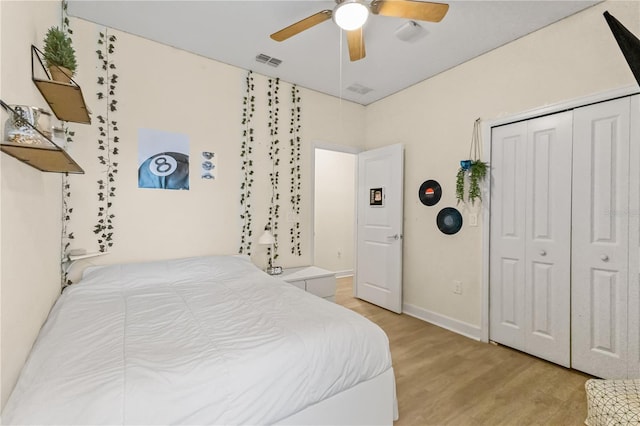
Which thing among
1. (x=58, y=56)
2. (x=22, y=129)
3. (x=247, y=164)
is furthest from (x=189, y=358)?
(x=247, y=164)

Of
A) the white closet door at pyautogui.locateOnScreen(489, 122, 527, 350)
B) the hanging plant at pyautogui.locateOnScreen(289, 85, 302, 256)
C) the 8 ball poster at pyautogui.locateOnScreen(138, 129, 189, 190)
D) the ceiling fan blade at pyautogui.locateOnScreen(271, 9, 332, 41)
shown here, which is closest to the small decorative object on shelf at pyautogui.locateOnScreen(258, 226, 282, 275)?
the hanging plant at pyautogui.locateOnScreen(289, 85, 302, 256)

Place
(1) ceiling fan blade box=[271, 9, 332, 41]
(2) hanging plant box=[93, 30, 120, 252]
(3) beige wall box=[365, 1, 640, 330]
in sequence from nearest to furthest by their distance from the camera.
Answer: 1. (1) ceiling fan blade box=[271, 9, 332, 41]
2. (3) beige wall box=[365, 1, 640, 330]
3. (2) hanging plant box=[93, 30, 120, 252]

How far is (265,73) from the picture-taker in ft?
10.4

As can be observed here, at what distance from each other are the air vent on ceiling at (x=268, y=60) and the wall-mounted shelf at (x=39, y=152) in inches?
79.0

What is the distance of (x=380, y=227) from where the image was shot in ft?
12.0

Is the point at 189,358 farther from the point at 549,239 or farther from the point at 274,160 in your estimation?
the point at 549,239

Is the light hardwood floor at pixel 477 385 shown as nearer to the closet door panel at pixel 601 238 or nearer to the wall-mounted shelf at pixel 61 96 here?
the closet door panel at pixel 601 238

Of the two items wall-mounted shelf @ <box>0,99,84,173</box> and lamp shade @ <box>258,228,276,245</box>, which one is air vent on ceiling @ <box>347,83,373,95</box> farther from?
wall-mounted shelf @ <box>0,99,84,173</box>

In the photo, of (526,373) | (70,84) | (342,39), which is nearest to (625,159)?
(526,373)

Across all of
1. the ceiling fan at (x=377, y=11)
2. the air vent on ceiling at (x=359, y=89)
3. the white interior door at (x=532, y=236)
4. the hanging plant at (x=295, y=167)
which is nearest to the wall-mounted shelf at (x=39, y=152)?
the ceiling fan at (x=377, y=11)

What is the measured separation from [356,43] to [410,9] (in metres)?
0.45

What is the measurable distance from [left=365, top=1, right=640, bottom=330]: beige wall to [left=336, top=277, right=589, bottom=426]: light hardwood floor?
0.46 m

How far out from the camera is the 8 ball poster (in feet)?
8.38

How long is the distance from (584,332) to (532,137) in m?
1.59
